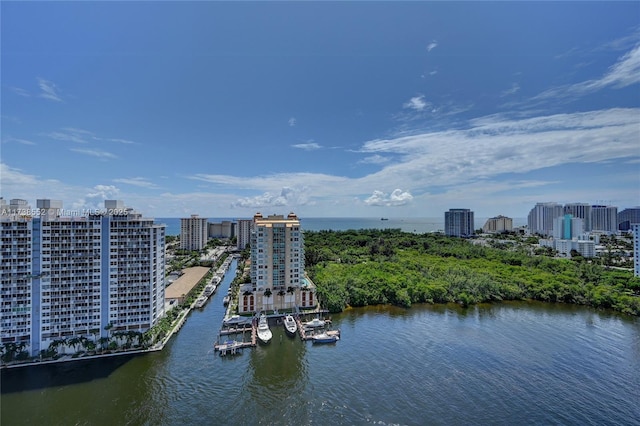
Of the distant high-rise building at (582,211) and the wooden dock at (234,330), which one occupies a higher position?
the distant high-rise building at (582,211)

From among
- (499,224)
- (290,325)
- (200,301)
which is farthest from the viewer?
(499,224)

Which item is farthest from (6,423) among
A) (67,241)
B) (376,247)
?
(376,247)

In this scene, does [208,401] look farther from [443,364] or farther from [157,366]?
[443,364]

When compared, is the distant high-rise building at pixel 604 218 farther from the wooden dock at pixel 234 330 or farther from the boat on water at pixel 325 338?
the wooden dock at pixel 234 330

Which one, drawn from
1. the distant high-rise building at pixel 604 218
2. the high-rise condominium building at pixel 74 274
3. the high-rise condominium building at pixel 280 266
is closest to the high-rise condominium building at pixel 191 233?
the high-rise condominium building at pixel 280 266

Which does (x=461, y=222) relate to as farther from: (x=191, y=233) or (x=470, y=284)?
(x=191, y=233)

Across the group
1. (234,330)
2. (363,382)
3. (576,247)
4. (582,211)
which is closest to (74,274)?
(234,330)
